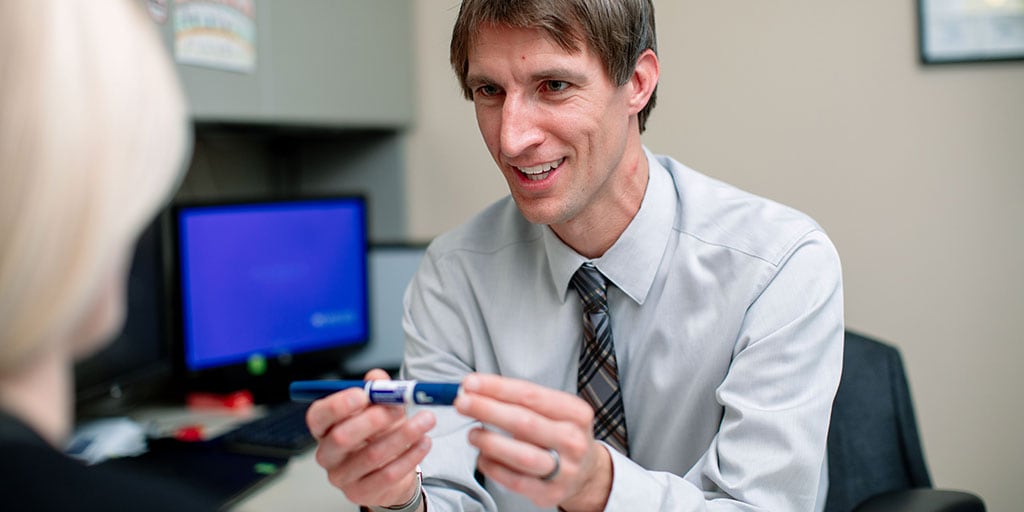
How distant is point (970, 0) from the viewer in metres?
2.09

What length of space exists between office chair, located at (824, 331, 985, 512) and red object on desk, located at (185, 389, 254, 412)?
1.21 metres

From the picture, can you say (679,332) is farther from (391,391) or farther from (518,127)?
(391,391)

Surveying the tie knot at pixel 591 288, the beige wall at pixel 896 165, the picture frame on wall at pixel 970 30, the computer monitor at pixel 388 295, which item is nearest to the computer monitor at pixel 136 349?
the computer monitor at pixel 388 295

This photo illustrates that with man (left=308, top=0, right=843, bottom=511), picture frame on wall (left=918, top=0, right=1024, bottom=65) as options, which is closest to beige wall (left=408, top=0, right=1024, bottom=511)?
picture frame on wall (left=918, top=0, right=1024, bottom=65)

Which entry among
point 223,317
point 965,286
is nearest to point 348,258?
point 223,317

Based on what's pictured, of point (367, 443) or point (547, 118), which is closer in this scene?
point (367, 443)

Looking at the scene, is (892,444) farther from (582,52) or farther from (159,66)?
(159,66)

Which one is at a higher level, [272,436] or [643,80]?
[643,80]

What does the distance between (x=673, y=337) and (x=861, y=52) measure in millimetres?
1113

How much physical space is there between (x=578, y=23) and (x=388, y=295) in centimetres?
123

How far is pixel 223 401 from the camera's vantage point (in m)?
2.05

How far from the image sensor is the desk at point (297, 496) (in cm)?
150

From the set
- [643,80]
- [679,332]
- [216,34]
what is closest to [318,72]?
[216,34]

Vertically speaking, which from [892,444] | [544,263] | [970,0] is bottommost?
[892,444]
